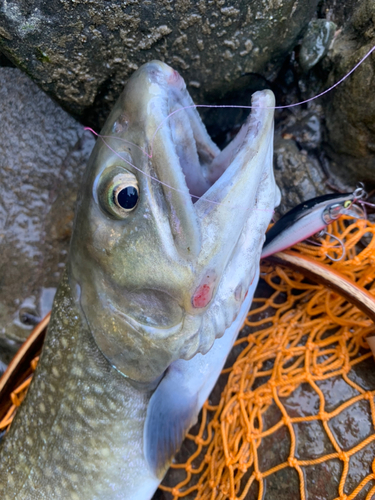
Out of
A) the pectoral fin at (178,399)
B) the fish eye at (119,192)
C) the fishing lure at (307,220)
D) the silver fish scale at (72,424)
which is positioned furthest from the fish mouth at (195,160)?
the silver fish scale at (72,424)

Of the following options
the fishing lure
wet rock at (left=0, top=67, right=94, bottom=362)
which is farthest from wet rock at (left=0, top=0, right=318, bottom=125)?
the fishing lure

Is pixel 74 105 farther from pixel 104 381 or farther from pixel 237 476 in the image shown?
pixel 237 476

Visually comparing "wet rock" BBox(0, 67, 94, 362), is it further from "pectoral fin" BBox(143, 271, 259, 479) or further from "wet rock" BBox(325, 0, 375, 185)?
"wet rock" BBox(325, 0, 375, 185)

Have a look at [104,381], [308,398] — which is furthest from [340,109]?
[104,381]

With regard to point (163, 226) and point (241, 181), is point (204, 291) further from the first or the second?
point (241, 181)

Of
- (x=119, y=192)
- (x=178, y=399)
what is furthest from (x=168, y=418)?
(x=119, y=192)
